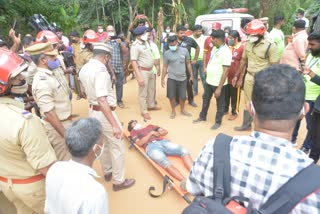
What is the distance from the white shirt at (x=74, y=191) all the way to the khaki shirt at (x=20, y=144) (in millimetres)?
323

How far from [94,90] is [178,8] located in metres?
10.1

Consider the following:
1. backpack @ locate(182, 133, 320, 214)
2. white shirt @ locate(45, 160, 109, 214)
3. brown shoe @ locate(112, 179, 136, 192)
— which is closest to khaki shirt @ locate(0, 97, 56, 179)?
white shirt @ locate(45, 160, 109, 214)

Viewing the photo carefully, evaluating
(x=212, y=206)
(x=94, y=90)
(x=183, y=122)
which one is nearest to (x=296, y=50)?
(x=183, y=122)

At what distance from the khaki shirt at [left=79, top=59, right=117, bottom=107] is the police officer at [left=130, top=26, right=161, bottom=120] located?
225cm

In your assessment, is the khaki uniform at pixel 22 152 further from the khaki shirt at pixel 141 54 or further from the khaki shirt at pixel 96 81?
the khaki shirt at pixel 141 54

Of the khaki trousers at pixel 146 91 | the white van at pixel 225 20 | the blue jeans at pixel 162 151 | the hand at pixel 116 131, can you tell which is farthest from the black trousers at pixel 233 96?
the hand at pixel 116 131

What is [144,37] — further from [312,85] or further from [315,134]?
[315,134]

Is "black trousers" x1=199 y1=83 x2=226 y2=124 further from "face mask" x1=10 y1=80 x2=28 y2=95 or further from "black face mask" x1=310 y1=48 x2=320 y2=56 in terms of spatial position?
"face mask" x1=10 y1=80 x2=28 y2=95

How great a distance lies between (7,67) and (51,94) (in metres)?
0.90

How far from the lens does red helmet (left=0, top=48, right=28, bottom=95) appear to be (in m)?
1.87

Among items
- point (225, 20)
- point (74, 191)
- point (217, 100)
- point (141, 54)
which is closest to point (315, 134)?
point (217, 100)

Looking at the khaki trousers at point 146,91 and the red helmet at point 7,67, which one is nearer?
the red helmet at point 7,67

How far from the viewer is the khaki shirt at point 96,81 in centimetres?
294

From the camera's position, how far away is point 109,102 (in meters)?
3.17
